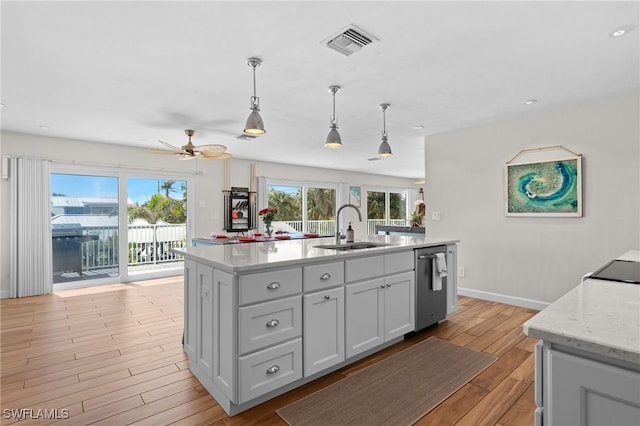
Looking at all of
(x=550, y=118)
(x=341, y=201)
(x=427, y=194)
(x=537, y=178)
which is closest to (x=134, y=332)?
(x=427, y=194)

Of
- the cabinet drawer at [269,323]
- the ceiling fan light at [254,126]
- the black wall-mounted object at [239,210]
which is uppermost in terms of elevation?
the ceiling fan light at [254,126]

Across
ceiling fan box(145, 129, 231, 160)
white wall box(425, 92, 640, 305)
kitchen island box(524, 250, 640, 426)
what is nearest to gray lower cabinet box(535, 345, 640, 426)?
kitchen island box(524, 250, 640, 426)

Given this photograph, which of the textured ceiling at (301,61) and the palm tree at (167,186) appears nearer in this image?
the textured ceiling at (301,61)

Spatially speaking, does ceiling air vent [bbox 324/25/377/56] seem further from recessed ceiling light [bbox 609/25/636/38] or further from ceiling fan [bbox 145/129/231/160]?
ceiling fan [bbox 145/129/231/160]

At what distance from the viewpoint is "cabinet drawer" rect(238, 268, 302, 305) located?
1880 millimetres

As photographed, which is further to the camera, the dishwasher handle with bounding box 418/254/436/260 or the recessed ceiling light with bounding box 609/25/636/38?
the dishwasher handle with bounding box 418/254/436/260

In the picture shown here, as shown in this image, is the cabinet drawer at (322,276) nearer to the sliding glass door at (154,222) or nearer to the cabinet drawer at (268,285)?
the cabinet drawer at (268,285)

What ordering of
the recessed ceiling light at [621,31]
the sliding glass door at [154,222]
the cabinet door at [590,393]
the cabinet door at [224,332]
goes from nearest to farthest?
the cabinet door at [590,393]
the cabinet door at [224,332]
the recessed ceiling light at [621,31]
the sliding glass door at [154,222]

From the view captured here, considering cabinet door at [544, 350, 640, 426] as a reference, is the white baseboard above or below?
below

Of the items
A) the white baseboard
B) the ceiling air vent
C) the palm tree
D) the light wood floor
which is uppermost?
the ceiling air vent

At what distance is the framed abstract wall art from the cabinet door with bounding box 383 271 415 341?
1.99 metres

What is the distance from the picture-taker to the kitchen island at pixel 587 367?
2.54 feet

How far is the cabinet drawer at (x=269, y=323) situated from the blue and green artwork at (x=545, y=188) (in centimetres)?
324

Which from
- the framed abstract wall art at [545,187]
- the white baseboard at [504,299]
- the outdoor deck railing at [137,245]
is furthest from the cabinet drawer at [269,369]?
the outdoor deck railing at [137,245]
